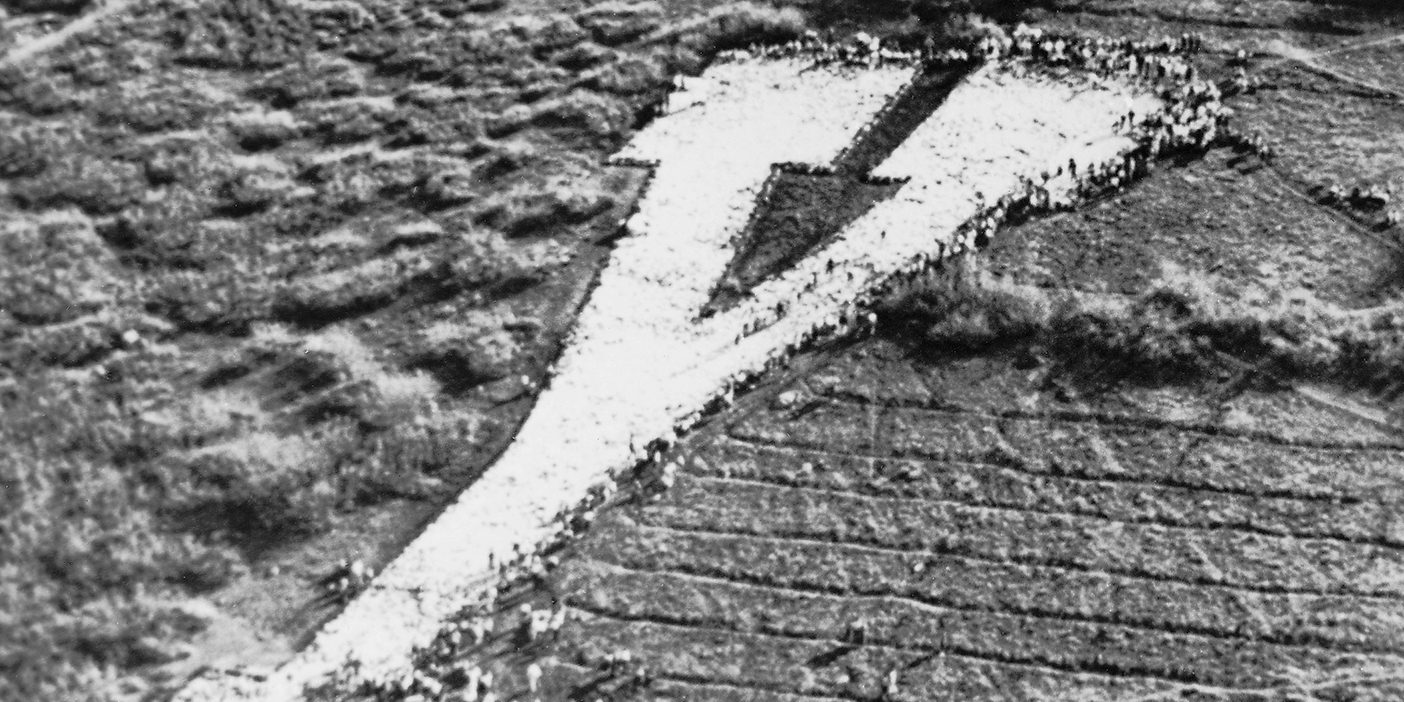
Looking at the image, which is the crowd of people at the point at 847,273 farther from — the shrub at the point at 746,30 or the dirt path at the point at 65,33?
the dirt path at the point at 65,33

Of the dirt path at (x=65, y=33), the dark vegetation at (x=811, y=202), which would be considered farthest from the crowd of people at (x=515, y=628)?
the dirt path at (x=65, y=33)

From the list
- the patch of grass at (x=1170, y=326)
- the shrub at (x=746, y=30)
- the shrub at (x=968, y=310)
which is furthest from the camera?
the shrub at (x=746, y=30)

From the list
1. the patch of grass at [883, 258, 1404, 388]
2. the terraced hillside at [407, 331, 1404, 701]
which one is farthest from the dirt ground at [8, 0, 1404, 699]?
the patch of grass at [883, 258, 1404, 388]

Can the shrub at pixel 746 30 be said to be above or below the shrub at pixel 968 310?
above

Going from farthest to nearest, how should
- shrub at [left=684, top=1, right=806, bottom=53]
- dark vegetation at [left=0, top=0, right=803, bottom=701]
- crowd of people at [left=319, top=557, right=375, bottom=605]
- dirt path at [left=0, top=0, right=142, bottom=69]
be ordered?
shrub at [left=684, top=1, right=806, bottom=53] → dirt path at [left=0, top=0, right=142, bottom=69] → dark vegetation at [left=0, top=0, right=803, bottom=701] → crowd of people at [left=319, top=557, right=375, bottom=605]

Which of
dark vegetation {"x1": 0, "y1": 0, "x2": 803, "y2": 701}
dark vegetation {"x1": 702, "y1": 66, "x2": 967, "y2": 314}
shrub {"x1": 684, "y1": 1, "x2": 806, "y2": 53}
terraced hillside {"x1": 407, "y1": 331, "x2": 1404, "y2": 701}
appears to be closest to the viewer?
terraced hillside {"x1": 407, "y1": 331, "x2": 1404, "y2": 701}

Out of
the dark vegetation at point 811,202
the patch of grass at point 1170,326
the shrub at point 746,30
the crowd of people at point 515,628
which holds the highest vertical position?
the shrub at point 746,30

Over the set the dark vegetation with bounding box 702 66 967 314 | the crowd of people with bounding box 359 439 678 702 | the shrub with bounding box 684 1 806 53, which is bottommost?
the crowd of people with bounding box 359 439 678 702

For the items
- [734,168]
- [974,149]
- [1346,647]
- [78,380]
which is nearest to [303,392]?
[78,380]

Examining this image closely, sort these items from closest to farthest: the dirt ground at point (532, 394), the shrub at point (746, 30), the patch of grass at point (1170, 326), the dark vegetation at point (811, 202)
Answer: the dirt ground at point (532, 394)
the patch of grass at point (1170, 326)
the dark vegetation at point (811, 202)
the shrub at point (746, 30)

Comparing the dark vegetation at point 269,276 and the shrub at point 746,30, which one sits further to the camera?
the shrub at point 746,30

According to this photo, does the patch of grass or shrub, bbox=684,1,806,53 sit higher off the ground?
shrub, bbox=684,1,806,53

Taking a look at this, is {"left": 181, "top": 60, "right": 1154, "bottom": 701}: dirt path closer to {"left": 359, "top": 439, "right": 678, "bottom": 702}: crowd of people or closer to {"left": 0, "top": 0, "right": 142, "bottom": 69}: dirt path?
{"left": 359, "top": 439, "right": 678, "bottom": 702}: crowd of people
